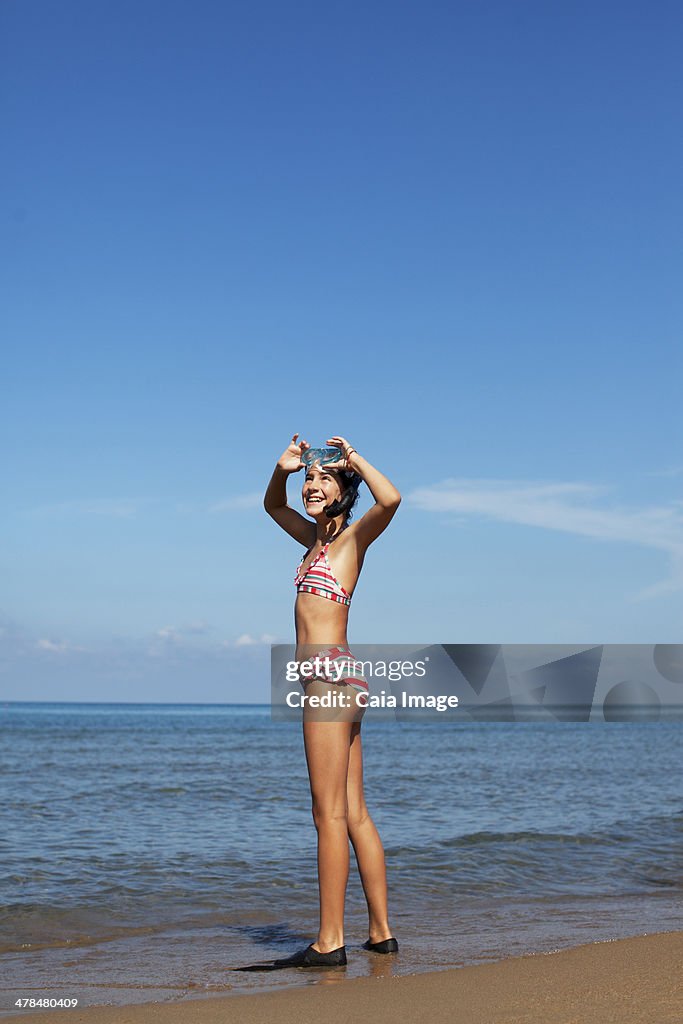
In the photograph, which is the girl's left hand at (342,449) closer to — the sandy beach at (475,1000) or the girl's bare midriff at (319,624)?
the girl's bare midriff at (319,624)

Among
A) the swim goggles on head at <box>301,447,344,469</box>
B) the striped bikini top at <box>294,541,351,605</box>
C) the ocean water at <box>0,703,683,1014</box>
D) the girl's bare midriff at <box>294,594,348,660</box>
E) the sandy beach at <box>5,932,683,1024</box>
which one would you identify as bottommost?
the ocean water at <box>0,703,683,1014</box>

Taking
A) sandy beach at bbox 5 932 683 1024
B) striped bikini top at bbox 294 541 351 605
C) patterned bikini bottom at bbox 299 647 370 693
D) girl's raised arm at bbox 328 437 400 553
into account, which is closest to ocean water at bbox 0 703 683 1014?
sandy beach at bbox 5 932 683 1024

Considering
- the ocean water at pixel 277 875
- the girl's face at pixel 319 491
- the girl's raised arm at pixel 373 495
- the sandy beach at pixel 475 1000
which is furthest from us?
the ocean water at pixel 277 875

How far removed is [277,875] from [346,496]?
395cm

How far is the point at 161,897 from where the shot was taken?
669 centimetres

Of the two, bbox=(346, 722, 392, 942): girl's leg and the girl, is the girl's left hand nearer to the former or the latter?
the girl

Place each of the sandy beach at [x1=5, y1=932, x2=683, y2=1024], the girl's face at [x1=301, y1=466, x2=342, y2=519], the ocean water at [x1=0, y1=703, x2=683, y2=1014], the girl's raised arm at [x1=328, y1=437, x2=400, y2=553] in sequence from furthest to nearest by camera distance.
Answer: the ocean water at [x1=0, y1=703, x2=683, y2=1014], the girl's face at [x1=301, y1=466, x2=342, y2=519], the girl's raised arm at [x1=328, y1=437, x2=400, y2=553], the sandy beach at [x1=5, y1=932, x2=683, y2=1024]

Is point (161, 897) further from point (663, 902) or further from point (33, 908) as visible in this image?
point (663, 902)

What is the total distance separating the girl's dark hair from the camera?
4.57 m

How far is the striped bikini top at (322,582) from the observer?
4.42 meters

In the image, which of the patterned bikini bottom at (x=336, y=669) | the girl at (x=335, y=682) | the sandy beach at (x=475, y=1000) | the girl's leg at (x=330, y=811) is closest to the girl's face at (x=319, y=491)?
the girl at (x=335, y=682)

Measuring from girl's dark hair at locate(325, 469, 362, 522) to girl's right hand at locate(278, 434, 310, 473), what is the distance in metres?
0.23

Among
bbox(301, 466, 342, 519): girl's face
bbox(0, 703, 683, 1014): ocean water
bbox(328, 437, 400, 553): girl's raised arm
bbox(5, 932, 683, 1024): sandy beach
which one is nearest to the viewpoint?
bbox(5, 932, 683, 1024): sandy beach

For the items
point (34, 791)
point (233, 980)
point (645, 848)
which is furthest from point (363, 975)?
point (34, 791)
